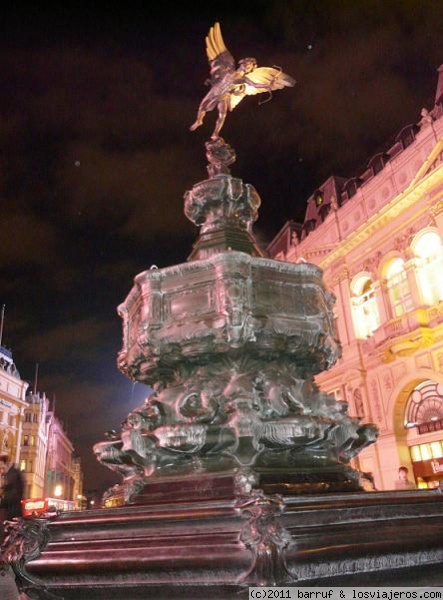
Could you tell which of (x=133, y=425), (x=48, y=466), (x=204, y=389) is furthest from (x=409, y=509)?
(x=48, y=466)

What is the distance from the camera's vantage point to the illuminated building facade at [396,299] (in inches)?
663

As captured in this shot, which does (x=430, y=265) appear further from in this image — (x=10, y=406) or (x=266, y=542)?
(x=10, y=406)

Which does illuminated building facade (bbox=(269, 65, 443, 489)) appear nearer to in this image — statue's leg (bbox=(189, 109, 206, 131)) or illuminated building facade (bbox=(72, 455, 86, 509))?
statue's leg (bbox=(189, 109, 206, 131))

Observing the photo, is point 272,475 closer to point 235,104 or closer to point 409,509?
point 409,509

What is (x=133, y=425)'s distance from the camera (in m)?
4.16

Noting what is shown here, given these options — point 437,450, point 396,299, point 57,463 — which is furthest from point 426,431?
point 57,463

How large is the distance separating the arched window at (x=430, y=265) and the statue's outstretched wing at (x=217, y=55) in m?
13.8

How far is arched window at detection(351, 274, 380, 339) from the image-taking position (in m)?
20.2

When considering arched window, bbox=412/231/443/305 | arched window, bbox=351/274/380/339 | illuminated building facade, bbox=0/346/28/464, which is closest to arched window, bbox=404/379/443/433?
arched window, bbox=412/231/443/305

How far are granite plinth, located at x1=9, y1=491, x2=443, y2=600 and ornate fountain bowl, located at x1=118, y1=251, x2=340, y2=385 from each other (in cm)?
139

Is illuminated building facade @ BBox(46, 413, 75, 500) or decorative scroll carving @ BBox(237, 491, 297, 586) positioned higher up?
illuminated building facade @ BBox(46, 413, 75, 500)

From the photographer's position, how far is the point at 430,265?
17.6 meters

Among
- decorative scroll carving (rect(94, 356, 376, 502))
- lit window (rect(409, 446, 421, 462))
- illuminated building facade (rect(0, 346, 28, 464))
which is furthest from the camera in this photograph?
illuminated building facade (rect(0, 346, 28, 464))

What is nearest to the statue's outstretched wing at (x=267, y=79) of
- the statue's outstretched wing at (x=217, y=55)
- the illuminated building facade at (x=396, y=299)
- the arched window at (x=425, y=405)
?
the statue's outstretched wing at (x=217, y=55)
